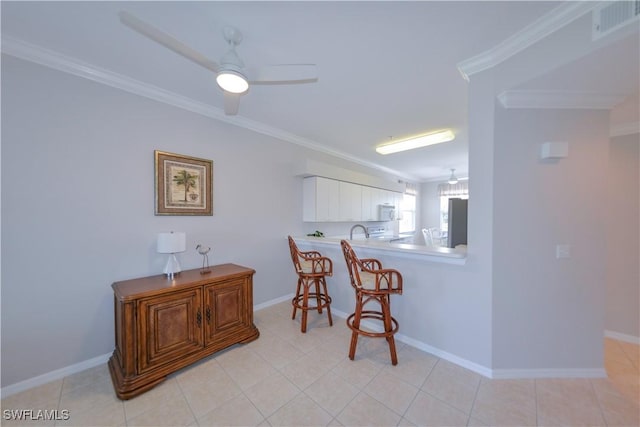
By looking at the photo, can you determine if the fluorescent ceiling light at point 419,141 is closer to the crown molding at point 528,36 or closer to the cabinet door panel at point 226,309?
the crown molding at point 528,36

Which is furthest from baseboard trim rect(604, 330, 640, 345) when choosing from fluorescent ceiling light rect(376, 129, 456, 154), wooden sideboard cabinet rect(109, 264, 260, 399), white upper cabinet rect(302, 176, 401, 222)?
wooden sideboard cabinet rect(109, 264, 260, 399)

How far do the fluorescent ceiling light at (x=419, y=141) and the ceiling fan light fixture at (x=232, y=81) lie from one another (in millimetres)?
2873

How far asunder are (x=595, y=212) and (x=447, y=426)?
2026 mm

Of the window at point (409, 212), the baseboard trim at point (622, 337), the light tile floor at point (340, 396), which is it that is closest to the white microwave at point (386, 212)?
the window at point (409, 212)

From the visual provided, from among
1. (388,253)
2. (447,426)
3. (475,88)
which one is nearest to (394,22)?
(475,88)

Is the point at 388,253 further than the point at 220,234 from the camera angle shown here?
No

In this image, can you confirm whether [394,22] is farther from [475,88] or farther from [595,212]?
[595,212]

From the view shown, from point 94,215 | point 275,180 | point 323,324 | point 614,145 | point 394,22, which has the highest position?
point 394,22

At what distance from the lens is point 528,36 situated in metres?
1.57

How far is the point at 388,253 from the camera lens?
2.44 m

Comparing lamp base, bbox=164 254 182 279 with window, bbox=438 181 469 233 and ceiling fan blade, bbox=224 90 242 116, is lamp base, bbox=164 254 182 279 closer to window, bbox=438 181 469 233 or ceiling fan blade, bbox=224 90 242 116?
ceiling fan blade, bbox=224 90 242 116

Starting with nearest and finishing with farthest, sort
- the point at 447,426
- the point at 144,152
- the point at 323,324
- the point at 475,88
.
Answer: the point at 447,426
the point at 475,88
the point at 144,152
the point at 323,324

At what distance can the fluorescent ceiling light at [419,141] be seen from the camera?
3.39 metres

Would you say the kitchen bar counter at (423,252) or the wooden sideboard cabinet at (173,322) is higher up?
the kitchen bar counter at (423,252)
